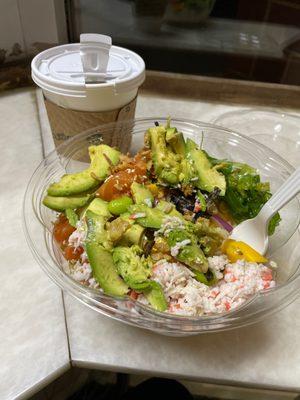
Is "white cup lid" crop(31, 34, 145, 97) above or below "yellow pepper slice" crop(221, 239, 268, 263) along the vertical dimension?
above

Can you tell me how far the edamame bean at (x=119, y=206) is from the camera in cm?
68

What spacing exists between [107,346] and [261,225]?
0.31 metres

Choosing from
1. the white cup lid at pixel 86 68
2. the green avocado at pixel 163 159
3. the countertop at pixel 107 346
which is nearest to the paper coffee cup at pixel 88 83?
the white cup lid at pixel 86 68

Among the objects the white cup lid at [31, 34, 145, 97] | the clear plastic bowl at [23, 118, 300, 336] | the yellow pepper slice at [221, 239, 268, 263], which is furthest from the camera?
the white cup lid at [31, 34, 145, 97]

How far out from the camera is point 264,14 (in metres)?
1.12

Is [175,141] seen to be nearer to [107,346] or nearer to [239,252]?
[239,252]

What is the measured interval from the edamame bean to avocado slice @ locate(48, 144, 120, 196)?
7 cm

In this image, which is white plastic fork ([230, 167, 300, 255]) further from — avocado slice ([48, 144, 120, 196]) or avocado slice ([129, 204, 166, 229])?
avocado slice ([48, 144, 120, 196])

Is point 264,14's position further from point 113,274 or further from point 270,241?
point 113,274

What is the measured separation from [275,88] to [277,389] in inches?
32.5

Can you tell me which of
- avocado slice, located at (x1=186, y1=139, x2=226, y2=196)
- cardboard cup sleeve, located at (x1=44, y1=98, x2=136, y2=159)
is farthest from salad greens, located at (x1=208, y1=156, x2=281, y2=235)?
cardboard cup sleeve, located at (x1=44, y1=98, x2=136, y2=159)

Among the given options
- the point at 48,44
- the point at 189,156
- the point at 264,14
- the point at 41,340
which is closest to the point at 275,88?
the point at 264,14

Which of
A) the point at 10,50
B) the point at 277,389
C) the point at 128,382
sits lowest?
the point at 128,382

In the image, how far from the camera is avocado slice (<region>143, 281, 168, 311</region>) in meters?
0.57
